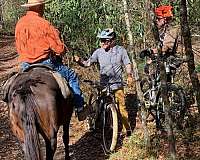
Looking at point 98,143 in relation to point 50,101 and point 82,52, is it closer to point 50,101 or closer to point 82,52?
point 50,101

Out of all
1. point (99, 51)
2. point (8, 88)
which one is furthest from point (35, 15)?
point (99, 51)

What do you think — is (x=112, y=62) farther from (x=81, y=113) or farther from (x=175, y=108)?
(x=175, y=108)

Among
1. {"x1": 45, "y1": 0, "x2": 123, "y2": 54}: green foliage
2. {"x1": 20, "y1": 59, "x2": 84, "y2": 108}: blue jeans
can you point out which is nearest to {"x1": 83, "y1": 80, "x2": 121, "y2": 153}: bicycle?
{"x1": 20, "y1": 59, "x2": 84, "y2": 108}: blue jeans

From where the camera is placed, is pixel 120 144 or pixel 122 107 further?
pixel 122 107

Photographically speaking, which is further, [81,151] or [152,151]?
[81,151]

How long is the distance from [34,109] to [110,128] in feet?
8.42

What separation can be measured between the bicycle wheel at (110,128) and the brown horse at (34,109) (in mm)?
1699

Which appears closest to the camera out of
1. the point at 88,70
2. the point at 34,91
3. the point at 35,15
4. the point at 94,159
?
the point at 34,91

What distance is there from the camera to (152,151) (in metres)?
7.57

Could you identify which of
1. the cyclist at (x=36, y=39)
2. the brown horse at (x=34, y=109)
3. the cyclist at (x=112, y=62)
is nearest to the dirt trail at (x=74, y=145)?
the cyclist at (x=112, y=62)

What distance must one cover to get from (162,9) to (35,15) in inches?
112

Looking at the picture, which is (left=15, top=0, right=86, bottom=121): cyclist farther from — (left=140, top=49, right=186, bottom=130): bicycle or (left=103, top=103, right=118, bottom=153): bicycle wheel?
(left=140, top=49, right=186, bottom=130): bicycle

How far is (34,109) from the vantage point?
6477 millimetres

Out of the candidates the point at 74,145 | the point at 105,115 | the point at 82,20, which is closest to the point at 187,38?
the point at 105,115
